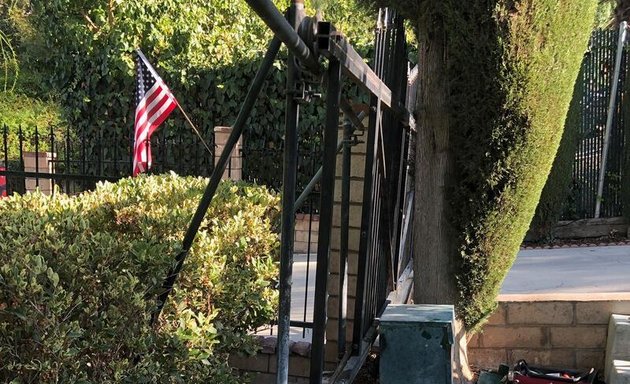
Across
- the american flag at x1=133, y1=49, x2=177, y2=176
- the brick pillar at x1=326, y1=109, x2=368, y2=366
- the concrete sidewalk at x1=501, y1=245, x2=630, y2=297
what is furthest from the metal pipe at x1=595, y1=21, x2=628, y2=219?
the brick pillar at x1=326, y1=109, x2=368, y2=366

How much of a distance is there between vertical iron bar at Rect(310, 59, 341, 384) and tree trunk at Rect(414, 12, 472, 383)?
186cm

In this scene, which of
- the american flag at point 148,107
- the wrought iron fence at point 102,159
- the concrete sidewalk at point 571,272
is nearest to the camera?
the concrete sidewalk at point 571,272

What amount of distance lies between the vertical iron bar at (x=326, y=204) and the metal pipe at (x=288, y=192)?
176mm

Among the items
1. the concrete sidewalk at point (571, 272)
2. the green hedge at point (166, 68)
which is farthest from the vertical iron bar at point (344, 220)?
the green hedge at point (166, 68)

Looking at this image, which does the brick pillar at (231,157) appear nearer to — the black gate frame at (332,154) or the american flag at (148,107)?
the american flag at (148,107)

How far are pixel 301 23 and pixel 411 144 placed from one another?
11.1 ft

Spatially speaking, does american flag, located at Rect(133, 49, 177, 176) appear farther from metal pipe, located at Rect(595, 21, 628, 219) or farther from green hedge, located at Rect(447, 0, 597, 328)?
metal pipe, located at Rect(595, 21, 628, 219)

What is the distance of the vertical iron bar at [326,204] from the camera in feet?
7.07

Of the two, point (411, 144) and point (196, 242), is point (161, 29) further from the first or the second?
point (196, 242)

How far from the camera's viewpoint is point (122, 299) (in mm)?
1999

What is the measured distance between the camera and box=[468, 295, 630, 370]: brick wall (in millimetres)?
4992

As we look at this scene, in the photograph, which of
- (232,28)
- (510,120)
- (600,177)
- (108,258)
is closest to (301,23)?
(108,258)

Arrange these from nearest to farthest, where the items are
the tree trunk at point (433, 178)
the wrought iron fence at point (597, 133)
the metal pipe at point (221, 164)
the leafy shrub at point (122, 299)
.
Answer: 1. the leafy shrub at point (122, 299)
2. the metal pipe at point (221, 164)
3. the tree trunk at point (433, 178)
4. the wrought iron fence at point (597, 133)

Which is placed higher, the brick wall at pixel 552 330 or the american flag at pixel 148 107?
the american flag at pixel 148 107
